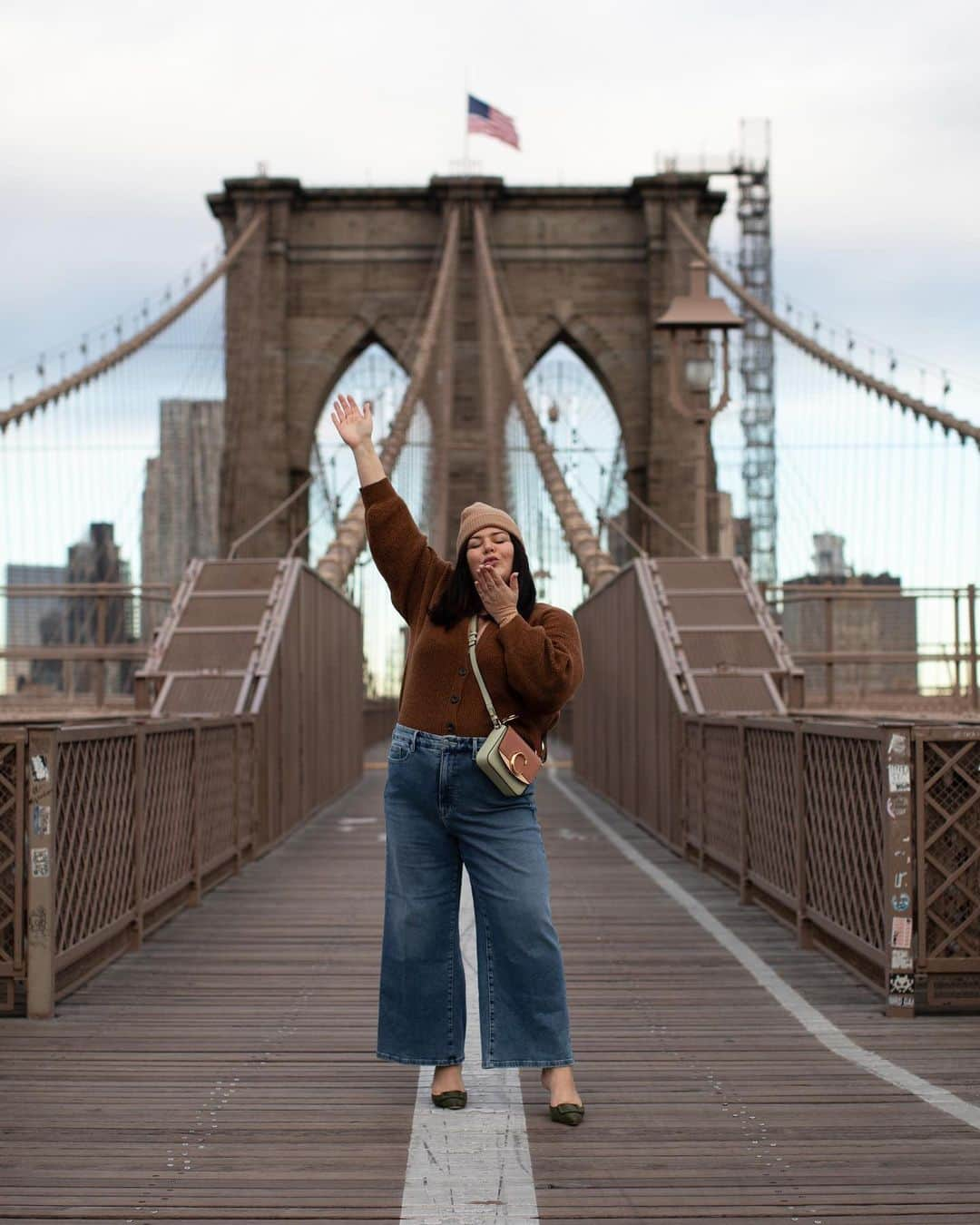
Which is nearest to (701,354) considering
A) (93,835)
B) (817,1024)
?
(93,835)

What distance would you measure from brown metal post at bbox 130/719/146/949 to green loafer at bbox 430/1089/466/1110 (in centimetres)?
272

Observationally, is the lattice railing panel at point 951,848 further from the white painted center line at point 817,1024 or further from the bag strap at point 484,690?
the bag strap at point 484,690

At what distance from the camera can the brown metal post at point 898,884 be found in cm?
520

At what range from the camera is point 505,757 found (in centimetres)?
399

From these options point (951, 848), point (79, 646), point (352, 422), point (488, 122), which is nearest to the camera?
point (352, 422)

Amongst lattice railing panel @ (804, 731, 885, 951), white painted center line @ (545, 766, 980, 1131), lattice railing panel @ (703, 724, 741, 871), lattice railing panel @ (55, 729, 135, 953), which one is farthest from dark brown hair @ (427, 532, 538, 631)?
lattice railing panel @ (703, 724, 741, 871)

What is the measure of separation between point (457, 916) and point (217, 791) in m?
4.88

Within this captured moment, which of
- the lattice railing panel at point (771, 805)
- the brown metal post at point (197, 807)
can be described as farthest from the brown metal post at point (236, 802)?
the lattice railing panel at point (771, 805)

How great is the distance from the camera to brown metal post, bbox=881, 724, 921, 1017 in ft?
17.1

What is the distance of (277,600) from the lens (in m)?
12.6

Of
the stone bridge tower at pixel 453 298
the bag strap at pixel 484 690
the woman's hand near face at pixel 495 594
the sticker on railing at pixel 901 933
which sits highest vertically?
the stone bridge tower at pixel 453 298

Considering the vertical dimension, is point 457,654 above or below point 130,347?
below

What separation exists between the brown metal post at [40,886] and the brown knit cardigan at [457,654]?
152 cm

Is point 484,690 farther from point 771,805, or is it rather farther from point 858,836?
point 771,805
